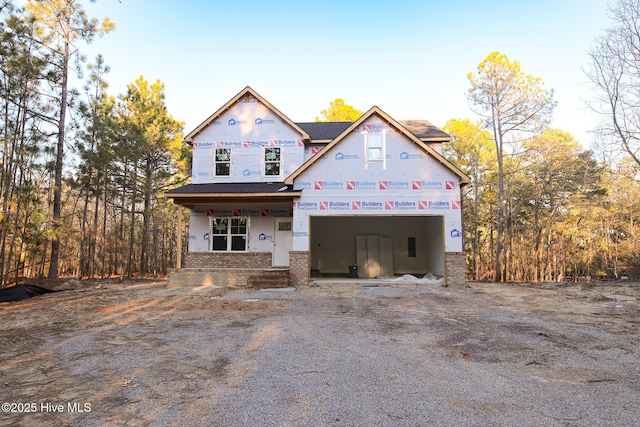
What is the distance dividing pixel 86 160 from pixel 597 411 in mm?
19335

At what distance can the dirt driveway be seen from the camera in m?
3.29

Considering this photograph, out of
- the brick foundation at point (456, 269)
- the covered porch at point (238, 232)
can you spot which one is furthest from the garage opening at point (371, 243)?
the brick foundation at point (456, 269)

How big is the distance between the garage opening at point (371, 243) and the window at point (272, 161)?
3676 millimetres

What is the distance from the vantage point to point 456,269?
13492 mm

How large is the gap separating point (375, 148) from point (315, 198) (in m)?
3.03

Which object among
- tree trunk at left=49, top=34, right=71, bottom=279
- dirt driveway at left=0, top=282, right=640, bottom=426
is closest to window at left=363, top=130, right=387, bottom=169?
dirt driveway at left=0, top=282, right=640, bottom=426

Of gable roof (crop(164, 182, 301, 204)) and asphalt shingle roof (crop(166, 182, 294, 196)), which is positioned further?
asphalt shingle roof (crop(166, 182, 294, 196))

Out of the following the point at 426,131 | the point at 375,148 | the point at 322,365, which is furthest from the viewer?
the point at 426,131

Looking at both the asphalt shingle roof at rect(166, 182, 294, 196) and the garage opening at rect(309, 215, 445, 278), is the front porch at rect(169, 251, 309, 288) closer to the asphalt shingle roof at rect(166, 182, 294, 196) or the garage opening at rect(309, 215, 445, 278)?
the asphalt shingle roof at rect(166, 182, 294, 196)

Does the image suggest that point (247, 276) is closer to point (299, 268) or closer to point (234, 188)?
point (299, 268)

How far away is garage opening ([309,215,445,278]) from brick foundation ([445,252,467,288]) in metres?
5.09

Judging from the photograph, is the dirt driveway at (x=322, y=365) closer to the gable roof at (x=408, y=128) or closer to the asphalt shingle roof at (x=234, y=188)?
the asphalt shingle roof at (x=234, y=188)

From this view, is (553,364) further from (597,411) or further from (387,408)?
(387,408)

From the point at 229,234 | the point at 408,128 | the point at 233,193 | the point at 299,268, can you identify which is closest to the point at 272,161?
the point at 233,193
